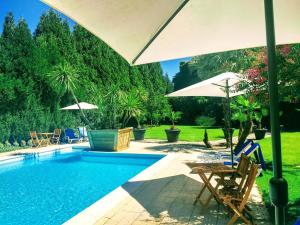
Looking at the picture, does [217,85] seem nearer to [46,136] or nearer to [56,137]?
[56,137]

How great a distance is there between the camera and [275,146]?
6.47 ft

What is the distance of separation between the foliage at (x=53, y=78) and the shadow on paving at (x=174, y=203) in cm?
804

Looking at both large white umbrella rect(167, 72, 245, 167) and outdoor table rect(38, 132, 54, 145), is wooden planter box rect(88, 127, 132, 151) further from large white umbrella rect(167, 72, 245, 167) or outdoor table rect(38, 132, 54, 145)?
large white umbrella rect(167, 72, 245, 167)

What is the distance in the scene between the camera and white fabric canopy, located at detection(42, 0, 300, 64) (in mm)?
2557

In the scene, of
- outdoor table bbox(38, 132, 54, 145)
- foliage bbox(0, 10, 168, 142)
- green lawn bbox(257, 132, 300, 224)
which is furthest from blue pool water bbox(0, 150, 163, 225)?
green lawn bbox(257, 132, 300, 224)

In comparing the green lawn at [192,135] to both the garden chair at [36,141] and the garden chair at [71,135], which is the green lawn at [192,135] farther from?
the garden chair at [36,141]

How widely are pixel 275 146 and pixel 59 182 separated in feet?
27.1

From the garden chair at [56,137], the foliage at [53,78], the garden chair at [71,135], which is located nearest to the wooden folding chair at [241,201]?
the foliage at [53,78]

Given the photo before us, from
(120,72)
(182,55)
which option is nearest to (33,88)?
(120,72)

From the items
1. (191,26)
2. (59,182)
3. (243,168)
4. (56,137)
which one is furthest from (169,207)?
(56,137)

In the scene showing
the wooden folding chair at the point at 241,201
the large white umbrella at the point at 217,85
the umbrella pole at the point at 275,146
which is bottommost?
the wooden folding chair at the point at 241,201

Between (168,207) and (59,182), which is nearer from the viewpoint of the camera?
(168,207)

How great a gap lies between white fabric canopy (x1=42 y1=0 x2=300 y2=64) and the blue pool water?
4.24 metres

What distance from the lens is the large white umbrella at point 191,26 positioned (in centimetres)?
204
